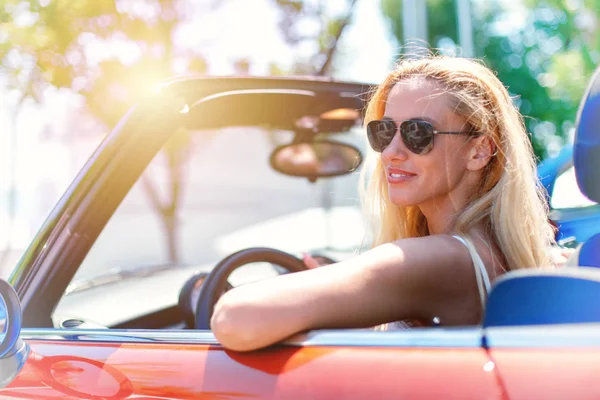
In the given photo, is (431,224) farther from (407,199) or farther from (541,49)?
(541,49)

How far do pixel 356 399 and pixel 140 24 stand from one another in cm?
803

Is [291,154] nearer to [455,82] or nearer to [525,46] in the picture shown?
[455,82]

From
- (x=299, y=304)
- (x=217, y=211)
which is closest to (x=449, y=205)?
(x=299, y=304)

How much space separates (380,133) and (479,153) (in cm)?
26

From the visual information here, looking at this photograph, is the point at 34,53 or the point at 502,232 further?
the point at 34,53

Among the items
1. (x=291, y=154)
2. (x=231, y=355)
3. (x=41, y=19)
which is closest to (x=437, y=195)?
(x=231, y=355)

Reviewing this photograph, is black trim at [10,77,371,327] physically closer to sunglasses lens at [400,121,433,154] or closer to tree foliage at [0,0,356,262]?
sunglasses lens at [400,121,433,154]

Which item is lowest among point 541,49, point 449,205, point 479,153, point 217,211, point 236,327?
point 217,211

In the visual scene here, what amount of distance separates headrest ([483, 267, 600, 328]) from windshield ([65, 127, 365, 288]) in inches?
333

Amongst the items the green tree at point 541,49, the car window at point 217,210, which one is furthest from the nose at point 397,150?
the green tree at point 541,49

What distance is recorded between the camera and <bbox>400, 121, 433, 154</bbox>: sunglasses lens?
5.80 ft

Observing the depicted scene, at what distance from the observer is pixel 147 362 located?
154 cm

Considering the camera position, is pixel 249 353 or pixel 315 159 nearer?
pixel 249 353

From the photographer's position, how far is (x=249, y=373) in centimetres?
138
